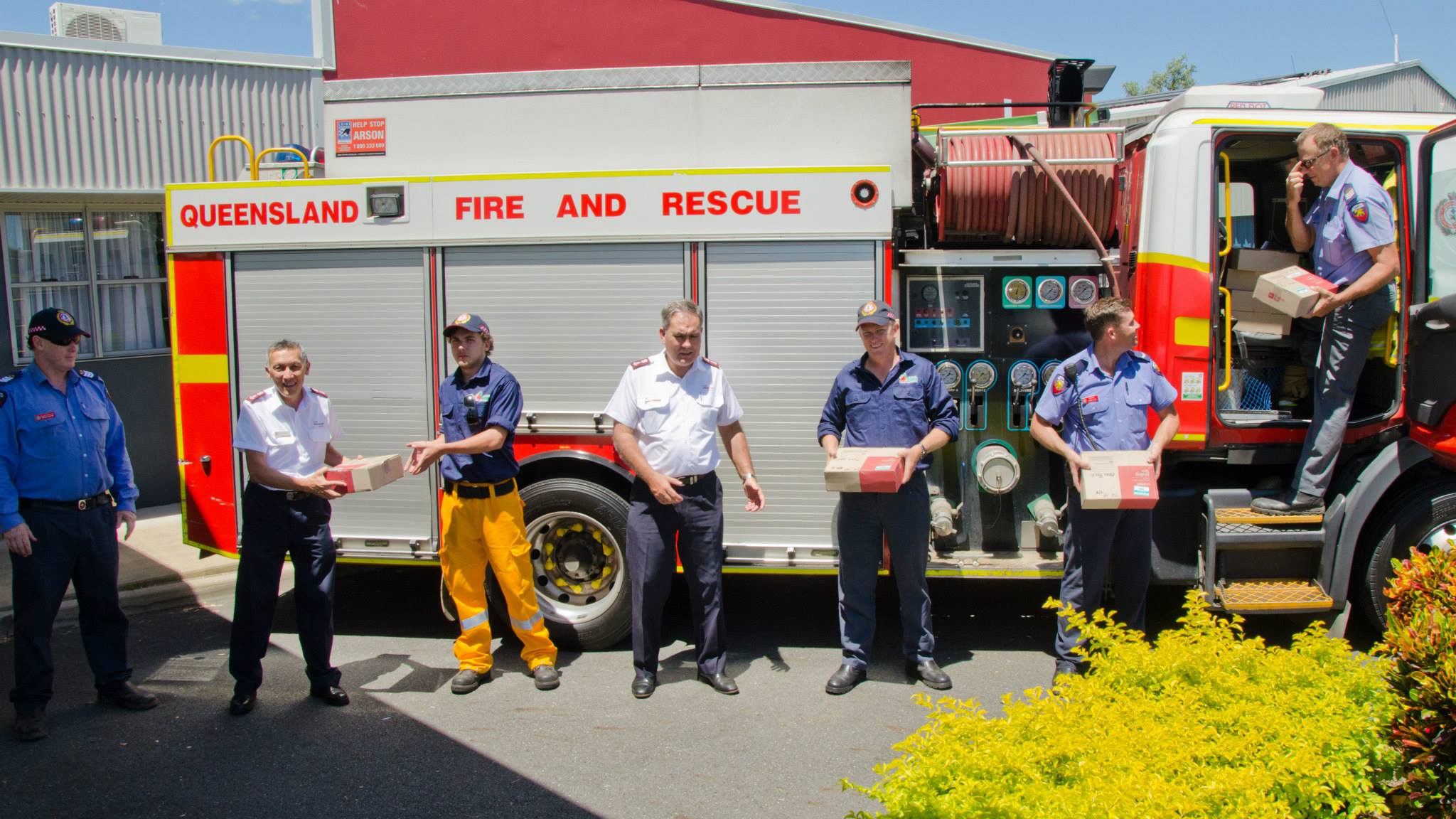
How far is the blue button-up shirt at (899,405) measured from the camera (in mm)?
5340

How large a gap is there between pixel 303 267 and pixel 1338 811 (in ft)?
17.9

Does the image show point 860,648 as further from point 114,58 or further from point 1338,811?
point 114,58

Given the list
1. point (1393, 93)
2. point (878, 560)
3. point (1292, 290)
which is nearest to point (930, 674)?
point (878, 560)

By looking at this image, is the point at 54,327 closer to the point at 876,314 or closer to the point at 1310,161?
the point at 876,314

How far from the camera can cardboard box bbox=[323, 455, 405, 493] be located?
16.8ft

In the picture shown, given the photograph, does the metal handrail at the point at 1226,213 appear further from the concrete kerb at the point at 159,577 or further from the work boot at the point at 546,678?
the concrete kerb at the point at 159,577

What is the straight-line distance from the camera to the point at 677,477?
5371 mm

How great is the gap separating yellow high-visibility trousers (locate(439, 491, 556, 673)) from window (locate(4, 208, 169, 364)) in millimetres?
5708

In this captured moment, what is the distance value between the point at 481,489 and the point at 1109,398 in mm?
3078

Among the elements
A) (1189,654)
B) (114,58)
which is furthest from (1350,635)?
(114,58)

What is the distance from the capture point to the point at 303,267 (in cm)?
613

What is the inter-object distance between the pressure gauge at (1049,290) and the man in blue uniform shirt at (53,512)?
4.66 m

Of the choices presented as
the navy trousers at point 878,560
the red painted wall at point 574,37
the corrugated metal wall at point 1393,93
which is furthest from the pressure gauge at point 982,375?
the corrugated metal wall at point 1393,93

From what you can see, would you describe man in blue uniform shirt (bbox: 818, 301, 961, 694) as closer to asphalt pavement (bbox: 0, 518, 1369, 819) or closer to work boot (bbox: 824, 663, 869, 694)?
work boot (bbox: 824, 663, 869, 694)
